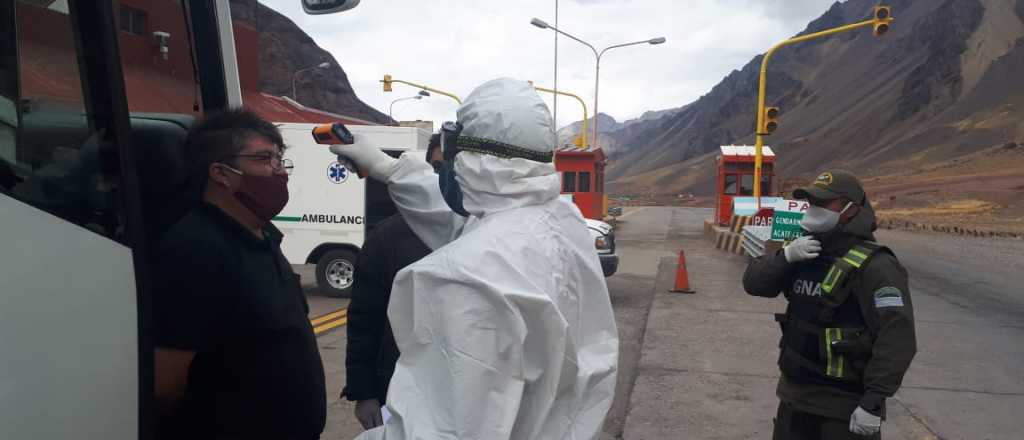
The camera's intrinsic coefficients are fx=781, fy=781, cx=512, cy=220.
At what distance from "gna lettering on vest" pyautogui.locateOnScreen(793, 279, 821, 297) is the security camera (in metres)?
2.70

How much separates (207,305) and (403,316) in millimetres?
670

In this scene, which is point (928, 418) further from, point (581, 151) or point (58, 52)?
point (581, 151)

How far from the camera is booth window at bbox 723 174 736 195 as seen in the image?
80.0ft

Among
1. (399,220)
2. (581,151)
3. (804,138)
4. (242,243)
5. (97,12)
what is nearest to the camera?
(97,12)

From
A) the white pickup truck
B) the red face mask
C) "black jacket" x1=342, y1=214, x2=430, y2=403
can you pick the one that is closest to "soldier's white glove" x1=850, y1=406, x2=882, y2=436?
"black jacket" x1=342, y1=214, x2=430, y2=403

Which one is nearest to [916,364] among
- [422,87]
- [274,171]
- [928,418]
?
[928,418]

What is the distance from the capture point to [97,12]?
5.81 feet

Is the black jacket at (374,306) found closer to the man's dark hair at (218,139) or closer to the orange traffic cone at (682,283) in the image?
the man's dark hair at (218,139)

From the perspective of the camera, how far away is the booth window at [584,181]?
23609 millimetres

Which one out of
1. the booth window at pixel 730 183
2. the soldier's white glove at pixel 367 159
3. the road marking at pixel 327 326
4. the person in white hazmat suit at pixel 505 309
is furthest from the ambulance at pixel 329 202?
the booth window at pixel 730 183

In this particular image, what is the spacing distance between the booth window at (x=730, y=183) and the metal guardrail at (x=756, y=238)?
869 cm

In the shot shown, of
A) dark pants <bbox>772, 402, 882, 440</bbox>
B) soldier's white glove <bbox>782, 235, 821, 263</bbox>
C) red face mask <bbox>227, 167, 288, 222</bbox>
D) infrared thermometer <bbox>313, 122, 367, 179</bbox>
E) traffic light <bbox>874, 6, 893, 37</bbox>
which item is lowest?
dark pants <bbox>772, 402, 882, 440</bbox>

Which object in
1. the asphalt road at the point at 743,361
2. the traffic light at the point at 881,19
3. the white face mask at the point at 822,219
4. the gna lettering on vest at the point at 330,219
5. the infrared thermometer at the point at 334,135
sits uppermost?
the traffic light at the point at 881,19

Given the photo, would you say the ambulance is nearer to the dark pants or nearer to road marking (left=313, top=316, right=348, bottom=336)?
road marking (left=313, top=316, right=348, bottom=336)
